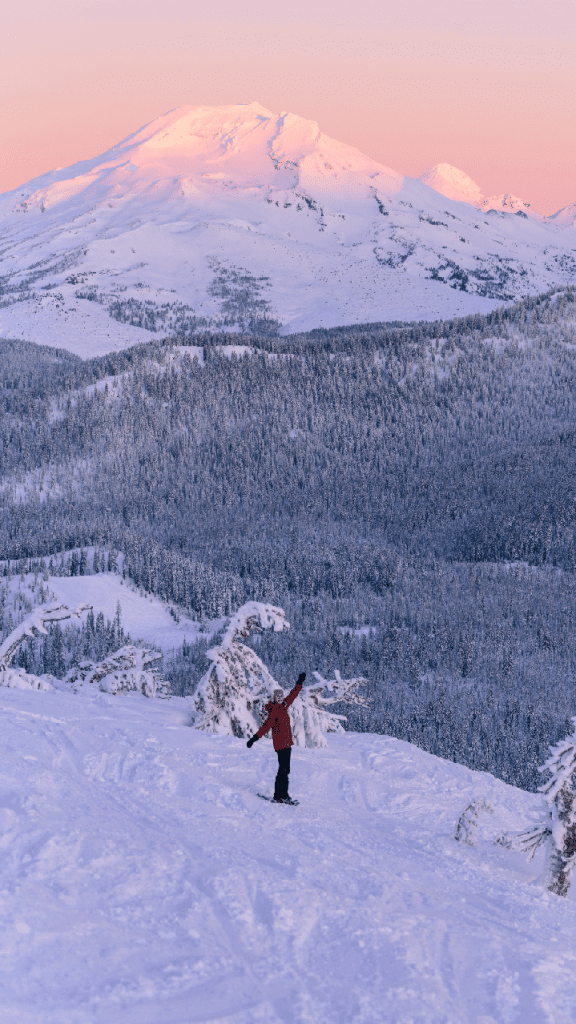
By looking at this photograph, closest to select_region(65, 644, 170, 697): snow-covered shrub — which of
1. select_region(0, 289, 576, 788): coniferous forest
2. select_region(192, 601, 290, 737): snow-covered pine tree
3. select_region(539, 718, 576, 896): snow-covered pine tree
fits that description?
select_region(192, 601, 290, 737): snow-covered pine tree

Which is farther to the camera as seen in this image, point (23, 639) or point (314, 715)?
point (23, 639)

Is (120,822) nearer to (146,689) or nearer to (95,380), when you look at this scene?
(146,689)

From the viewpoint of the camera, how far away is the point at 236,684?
22.5 m

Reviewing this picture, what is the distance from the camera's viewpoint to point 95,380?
169 m

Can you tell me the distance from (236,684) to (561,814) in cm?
1122

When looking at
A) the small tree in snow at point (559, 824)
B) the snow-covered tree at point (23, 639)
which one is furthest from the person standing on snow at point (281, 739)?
the snow-covered tree at point (23, 639)

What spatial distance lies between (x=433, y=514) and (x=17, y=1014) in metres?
117

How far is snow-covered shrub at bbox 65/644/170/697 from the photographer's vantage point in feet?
83.7

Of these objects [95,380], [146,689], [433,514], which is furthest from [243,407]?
[146,689]

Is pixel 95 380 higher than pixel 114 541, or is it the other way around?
pixel 95 380

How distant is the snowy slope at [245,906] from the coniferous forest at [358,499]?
3084cm

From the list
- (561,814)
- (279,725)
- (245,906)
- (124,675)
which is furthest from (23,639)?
(561,814)

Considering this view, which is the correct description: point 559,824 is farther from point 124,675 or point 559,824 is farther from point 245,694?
point 124,675

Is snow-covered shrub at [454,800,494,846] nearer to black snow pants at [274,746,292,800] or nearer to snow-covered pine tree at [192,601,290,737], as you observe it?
black snow pants at [274,746,292,800]
